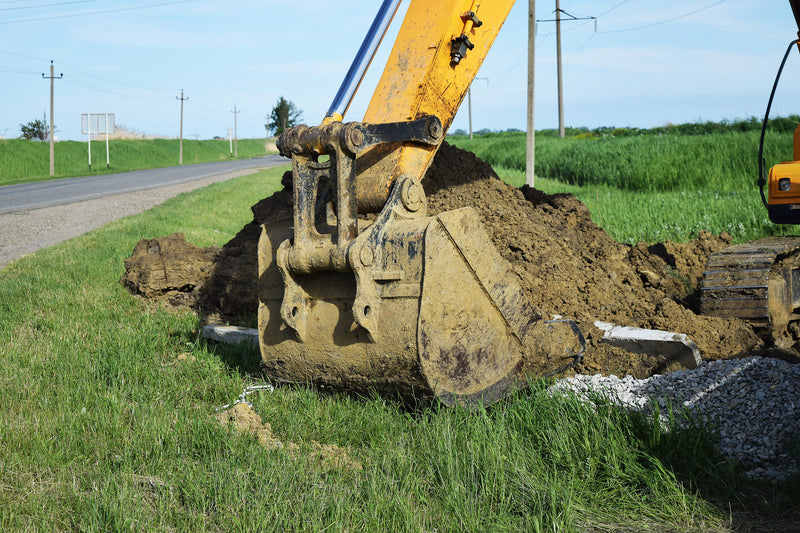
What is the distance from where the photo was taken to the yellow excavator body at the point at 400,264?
3.34m

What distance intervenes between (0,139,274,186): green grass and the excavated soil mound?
31.1 metres

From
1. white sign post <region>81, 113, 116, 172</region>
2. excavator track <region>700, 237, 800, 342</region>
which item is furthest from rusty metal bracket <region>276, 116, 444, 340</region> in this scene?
white sign post <region>81, 113, 116, 172</region>

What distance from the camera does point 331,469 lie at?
309 cm

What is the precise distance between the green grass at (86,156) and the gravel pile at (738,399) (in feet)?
114

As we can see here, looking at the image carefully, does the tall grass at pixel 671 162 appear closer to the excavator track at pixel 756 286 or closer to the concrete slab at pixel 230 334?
the excavator track at pixel 756 286

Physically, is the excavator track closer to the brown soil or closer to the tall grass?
the brown soil

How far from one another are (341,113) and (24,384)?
8.14 feet

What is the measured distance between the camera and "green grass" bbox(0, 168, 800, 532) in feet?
8.79

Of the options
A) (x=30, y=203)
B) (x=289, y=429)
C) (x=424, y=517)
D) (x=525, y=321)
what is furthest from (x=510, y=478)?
(x=30, y=203)

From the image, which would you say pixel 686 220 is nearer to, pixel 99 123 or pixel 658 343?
pixel 658 343

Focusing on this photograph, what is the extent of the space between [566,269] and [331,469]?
2.83m

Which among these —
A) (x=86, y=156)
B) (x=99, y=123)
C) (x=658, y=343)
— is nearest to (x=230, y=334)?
(x=658, y=343)

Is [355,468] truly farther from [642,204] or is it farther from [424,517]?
[642,204]

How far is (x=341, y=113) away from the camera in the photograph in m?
4.02
